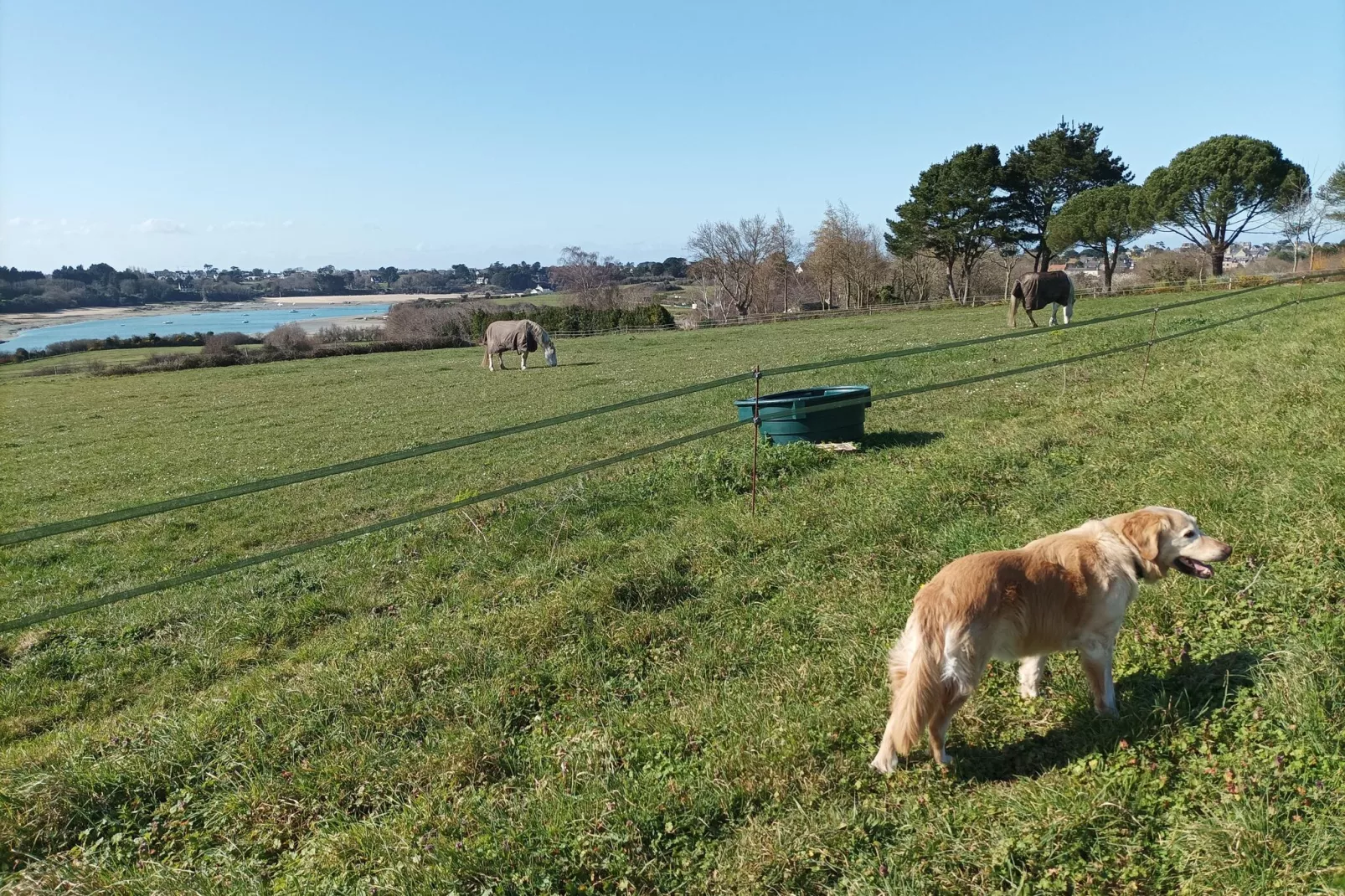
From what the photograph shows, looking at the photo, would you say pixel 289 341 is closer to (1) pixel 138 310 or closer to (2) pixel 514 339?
(2) pixel 514 339

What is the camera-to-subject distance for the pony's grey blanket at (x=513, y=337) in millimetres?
34938

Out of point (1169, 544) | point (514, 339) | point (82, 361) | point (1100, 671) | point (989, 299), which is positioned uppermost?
point (989, 299)

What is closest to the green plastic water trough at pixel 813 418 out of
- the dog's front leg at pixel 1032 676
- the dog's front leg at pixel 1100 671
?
the dog's front leg at pixel 1032 676

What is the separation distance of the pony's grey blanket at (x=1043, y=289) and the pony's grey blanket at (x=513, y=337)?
69.0 feet

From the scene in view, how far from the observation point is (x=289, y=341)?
182 ft

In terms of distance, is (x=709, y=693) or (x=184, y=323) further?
(x=184, y=323)

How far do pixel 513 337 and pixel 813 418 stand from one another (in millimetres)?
27403

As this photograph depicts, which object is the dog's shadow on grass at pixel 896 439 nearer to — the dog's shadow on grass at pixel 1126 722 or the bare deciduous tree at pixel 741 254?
the dog's shadow on grass at pixel 1126 722

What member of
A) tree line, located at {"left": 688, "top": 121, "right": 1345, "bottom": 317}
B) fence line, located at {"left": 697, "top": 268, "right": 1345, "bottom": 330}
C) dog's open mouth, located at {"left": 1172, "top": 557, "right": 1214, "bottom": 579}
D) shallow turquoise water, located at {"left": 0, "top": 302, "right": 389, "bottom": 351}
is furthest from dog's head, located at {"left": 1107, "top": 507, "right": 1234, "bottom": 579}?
shallow turquoise water, located at {"left": 0, "top": 302, "right": 389, "bottom": 351}

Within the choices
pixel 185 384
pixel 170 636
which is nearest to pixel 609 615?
pixel 170 636

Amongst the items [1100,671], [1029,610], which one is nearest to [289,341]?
[1029,610]

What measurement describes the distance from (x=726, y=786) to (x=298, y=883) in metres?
1.92

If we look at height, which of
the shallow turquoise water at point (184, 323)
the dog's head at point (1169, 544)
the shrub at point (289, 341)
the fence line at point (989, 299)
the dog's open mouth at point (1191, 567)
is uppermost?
the shallow turquoise water at point (184, 323)

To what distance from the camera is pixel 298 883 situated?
10.6 ft
